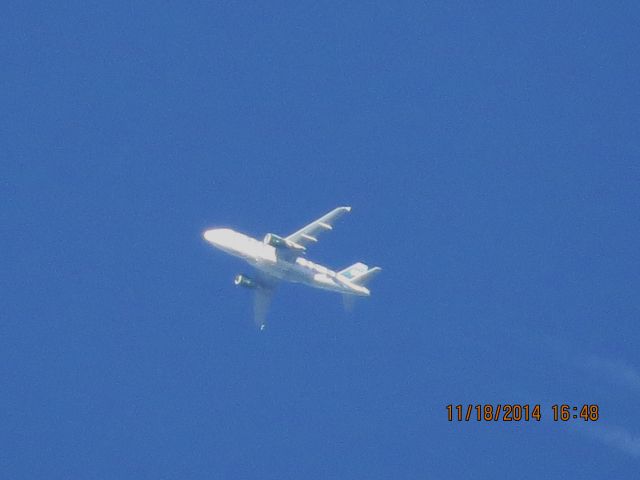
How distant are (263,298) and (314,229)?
1130 cm

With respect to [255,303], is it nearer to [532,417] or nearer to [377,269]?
[377,269]

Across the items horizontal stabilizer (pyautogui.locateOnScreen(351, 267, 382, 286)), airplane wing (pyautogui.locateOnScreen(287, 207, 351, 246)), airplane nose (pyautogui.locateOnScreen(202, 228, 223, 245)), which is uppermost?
airplane wing (pyautogui.locateOnScreen(287, 207, 351, 246))

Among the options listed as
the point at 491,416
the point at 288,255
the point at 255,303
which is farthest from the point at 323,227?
the point at 491,416

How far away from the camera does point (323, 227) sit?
90250 mm

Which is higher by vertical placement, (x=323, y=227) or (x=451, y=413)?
(x=323, y=227)

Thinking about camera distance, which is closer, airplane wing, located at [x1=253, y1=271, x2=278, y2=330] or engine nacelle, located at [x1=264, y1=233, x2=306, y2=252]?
engine nacelle, located at [x1=264, y1=233, x2=306, y2=252]

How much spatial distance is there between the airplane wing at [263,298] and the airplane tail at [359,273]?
8709mm

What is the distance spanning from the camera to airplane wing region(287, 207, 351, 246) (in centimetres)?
8988

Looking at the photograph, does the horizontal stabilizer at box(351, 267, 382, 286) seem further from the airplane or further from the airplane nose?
the airplane nose

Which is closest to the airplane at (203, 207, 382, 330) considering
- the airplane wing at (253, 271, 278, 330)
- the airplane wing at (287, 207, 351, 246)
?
the airplane wing at (287, 207, 351, 246)

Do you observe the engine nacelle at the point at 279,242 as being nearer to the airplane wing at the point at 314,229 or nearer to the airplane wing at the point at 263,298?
the airplane wing at the point at 314,229

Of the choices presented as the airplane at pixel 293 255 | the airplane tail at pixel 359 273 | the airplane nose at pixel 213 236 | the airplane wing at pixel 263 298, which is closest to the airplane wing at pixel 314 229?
the airplane at pixel 293 255

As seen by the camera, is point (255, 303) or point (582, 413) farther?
point (255, 303)

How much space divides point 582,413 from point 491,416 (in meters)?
7.33
